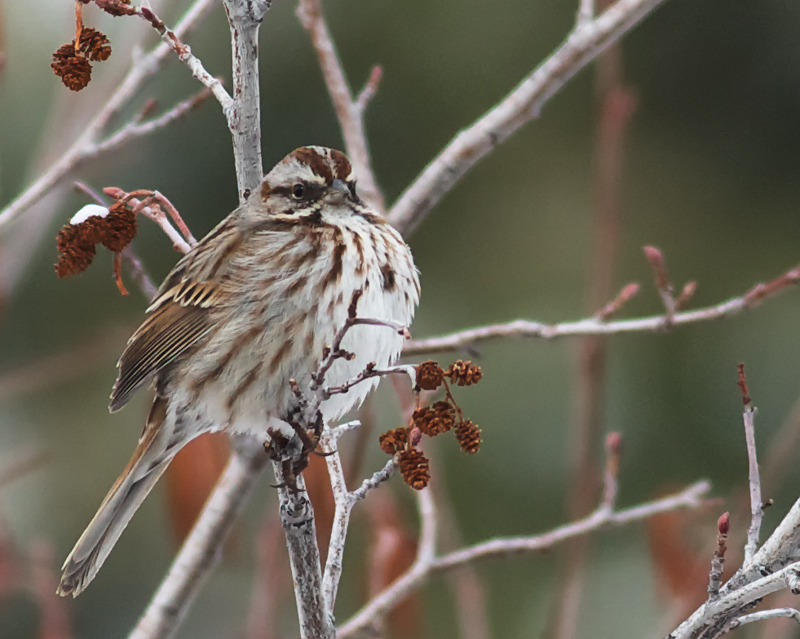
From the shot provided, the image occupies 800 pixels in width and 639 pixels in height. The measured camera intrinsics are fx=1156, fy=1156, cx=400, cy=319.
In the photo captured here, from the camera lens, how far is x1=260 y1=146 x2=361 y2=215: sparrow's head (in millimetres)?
2988

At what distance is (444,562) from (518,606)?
2299 millimetres

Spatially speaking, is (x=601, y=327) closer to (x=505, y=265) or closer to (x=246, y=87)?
(x=246, y=87)

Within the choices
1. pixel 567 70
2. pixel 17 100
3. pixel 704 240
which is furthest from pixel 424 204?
pixel 17 100

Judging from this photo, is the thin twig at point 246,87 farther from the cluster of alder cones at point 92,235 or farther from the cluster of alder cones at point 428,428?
the cluster of alder cones at point 428,428

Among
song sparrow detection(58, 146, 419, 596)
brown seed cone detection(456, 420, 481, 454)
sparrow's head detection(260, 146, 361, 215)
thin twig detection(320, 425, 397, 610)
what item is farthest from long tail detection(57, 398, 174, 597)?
brown seed cone detection(456, 420, 481, 454)

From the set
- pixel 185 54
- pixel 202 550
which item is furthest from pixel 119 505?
pixel 185 54

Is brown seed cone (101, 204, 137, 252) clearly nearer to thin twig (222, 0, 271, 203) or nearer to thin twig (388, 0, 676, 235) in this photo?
thin twig (222, 0, 271, 203)

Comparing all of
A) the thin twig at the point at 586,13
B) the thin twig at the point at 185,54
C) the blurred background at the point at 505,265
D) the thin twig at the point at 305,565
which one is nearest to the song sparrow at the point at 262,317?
the thin twig at the point at 185,54

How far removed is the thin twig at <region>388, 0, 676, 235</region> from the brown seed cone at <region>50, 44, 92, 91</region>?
1504mm

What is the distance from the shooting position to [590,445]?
10.0ft

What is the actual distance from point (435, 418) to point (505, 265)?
4045mm

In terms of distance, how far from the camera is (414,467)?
2055 millimetres

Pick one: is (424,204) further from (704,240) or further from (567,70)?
(704,240)

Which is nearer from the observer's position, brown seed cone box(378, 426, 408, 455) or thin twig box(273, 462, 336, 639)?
brown seed cone box(378, 426, 408, 455)
